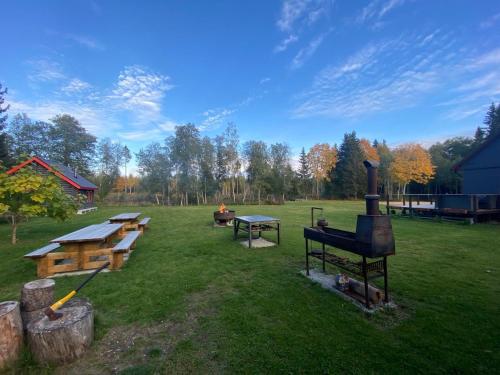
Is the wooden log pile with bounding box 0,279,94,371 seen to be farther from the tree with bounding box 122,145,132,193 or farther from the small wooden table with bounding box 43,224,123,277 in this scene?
the tree with bounding box 122,145,132,193

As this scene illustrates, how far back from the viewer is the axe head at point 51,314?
1.99 m

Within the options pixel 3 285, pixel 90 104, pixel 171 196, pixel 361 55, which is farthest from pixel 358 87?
pixel 171 196

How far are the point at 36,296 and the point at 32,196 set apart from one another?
215 inches

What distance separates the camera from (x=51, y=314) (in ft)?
6.64

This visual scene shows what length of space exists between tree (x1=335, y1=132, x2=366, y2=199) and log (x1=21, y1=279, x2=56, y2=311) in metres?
37.6

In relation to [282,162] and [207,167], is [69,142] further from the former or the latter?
[282,162]

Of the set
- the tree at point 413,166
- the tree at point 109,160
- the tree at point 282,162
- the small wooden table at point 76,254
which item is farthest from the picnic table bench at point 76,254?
the tree at point 413,166

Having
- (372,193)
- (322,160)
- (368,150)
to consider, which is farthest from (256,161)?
(372,193)

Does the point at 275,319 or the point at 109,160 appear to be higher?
the point at 109,160

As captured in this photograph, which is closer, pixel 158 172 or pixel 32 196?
pixel 32 196

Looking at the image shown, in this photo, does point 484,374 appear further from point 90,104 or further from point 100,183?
point 100,183

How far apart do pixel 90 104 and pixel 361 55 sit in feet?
69.9

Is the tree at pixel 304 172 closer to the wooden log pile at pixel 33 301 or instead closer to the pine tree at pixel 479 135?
the pine tree at pixel 479 135

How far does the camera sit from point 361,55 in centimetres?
1122
